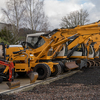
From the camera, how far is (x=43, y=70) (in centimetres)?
1079

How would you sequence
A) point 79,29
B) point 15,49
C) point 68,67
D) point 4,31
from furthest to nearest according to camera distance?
point 4,31, point 68,67, point 79,29, point 15,49

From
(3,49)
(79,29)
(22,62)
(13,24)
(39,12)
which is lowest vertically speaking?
(22,62)

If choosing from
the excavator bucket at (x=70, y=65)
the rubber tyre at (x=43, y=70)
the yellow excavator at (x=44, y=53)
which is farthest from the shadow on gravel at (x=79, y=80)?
the excavator bucket at (x=70, y=65)

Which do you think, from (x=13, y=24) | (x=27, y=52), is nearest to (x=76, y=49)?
(x=27, y=52)

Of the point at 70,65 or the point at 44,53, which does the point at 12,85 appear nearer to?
the point at 44,53

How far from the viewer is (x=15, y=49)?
34.4 feet

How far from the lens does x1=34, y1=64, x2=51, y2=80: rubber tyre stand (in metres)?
10.5

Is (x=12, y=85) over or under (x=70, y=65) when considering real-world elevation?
under

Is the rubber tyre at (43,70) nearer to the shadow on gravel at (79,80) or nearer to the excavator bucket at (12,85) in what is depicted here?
the shadow on gravel at (79,80)

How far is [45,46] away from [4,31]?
574 inches

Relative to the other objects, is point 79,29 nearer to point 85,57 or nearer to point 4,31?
point 85,57

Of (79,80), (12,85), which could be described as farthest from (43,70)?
(12,85)

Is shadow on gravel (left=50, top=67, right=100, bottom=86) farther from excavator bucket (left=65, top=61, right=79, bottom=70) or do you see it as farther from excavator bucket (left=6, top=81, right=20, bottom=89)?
excavator bucket (left=6, top=81, right=20, bottom=89)

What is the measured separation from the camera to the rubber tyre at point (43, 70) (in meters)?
10.5
